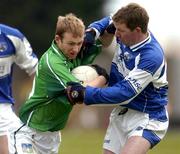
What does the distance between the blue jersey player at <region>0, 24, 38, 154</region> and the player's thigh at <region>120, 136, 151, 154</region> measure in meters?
1.71

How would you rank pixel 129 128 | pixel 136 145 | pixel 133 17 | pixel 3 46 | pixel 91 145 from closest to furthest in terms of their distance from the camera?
pixel 133 17, pixel 136 145, pixel 129 128, pixel 3 46, pixel 91 145

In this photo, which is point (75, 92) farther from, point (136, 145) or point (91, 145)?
point (91, 145)

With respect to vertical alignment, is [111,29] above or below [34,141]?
above

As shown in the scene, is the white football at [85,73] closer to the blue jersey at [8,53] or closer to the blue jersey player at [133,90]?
the blue jersey player at [133,90]

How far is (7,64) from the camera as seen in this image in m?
12.4

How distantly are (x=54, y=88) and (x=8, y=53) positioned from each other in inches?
61.3

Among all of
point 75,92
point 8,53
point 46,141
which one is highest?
point 75,92

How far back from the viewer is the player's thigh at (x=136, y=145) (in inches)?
432

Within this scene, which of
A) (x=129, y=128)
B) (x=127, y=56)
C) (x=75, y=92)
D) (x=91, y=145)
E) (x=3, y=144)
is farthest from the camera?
(x=91, y=145)

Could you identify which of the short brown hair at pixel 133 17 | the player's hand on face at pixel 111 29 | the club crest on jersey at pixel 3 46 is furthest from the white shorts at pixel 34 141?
the short brown hair at pixel 133 17

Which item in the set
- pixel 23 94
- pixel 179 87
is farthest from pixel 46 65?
pixel 179 87

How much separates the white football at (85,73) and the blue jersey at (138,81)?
295mm

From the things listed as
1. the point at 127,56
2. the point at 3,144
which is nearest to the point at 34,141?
the point at 3,144

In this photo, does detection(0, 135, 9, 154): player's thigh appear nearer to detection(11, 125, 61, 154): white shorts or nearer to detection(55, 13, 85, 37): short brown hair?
detection(11, 125, 61, 154): white shorts
